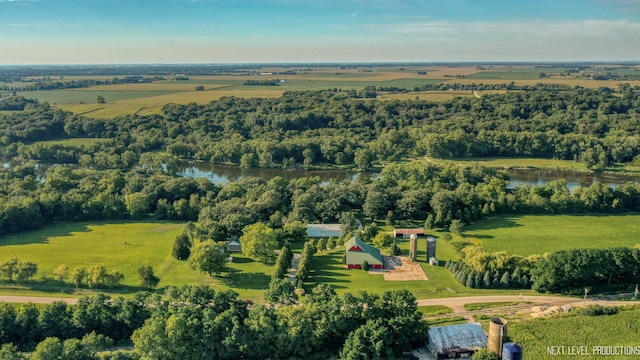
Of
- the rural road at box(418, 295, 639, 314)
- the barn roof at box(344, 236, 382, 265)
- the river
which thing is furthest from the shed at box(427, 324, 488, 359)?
the river

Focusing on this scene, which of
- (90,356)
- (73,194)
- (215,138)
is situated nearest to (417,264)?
(90,356)

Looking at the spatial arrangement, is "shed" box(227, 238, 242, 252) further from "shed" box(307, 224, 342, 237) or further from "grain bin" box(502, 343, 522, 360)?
"grain bin" box(502, 343, 522, 360)

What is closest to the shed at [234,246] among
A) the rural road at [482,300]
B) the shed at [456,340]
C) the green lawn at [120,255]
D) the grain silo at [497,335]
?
the green lawn at [120,255]

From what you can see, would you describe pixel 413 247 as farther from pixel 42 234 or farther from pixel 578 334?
pixel 42 234

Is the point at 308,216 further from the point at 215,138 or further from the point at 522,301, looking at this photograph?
the point at 215,138

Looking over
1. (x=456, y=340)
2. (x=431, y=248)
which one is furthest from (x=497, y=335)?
(x=431, y=248)

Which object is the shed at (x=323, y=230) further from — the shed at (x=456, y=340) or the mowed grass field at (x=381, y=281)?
the shed at (x=456, y=340)
